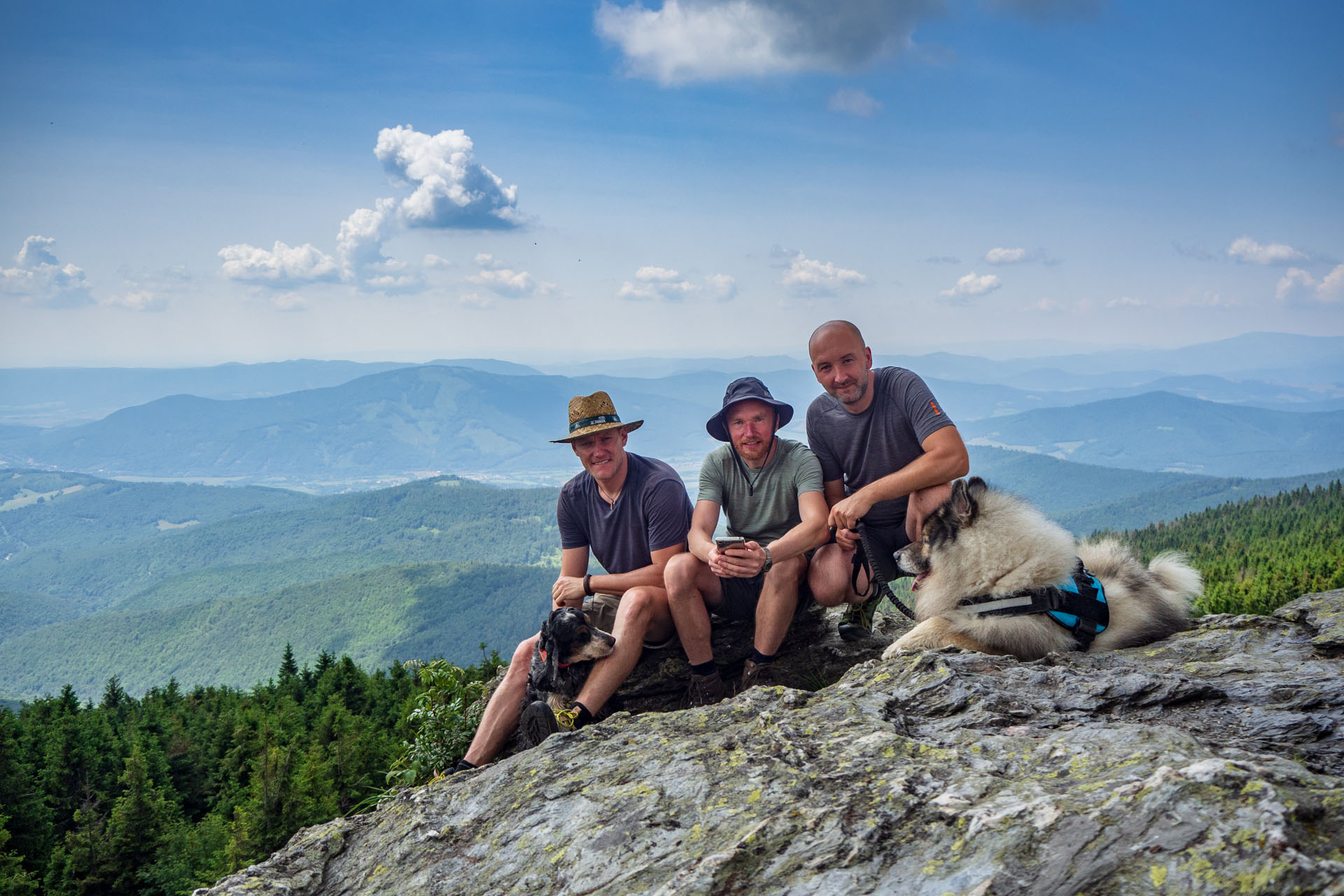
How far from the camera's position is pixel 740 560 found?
574 centimetres

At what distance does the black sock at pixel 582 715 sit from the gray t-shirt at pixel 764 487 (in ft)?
6.50

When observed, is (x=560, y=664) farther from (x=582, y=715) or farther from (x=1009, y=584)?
(x=1009, y=584)

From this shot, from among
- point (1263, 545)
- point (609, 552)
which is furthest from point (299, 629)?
point (609, 552)

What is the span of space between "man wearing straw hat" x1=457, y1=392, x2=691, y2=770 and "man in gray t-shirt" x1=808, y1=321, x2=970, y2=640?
134 centimetres

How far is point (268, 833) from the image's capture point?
762cm

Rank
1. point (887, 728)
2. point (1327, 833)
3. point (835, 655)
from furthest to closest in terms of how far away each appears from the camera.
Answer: point (835, 655) → point (887, 728) → point (1327, 833)

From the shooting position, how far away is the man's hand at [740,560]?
572 centimetres

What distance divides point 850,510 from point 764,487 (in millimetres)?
906

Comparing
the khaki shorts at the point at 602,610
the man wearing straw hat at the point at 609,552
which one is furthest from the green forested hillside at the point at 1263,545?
the khaki shorts at the point at 602,610

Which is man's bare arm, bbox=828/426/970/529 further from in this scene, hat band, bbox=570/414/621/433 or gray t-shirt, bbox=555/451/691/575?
hat band, bbox=570/414/621/433

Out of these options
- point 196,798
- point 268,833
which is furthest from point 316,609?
point 268,833

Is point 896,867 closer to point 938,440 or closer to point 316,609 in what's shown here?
point 938,440

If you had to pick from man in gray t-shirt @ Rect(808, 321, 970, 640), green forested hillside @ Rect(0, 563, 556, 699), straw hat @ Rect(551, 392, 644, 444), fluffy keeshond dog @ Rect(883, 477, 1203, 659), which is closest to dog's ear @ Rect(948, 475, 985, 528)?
fluffy keeshond dog @ Rect(883, 477, 1203, 659)

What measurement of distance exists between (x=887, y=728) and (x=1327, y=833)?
1.86 meters
